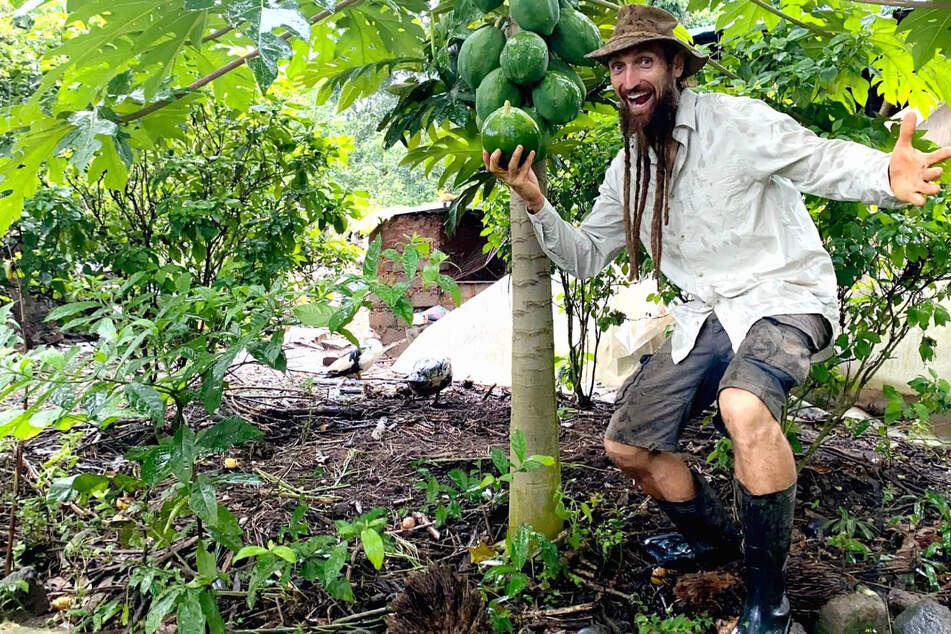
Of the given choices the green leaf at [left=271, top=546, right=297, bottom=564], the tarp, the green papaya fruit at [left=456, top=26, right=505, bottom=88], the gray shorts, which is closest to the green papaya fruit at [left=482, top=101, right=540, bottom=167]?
the green papaya fruit at [left=456, top=26, right=505, bottom=88]

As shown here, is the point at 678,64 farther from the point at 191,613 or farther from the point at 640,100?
the point at 191,613

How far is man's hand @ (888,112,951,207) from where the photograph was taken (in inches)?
71.5

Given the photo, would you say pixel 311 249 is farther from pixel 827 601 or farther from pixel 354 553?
pixel 827 601

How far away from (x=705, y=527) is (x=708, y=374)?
55cm

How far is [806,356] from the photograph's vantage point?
6.87 ft

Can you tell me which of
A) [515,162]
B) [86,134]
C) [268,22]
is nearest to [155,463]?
[86,134]

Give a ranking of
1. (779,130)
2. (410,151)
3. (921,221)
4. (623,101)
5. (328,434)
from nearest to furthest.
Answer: (779,130) → (623,101) → (921,221) → (410,151) → (328,434)

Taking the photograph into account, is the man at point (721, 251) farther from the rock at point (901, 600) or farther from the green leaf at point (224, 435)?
the green leaf at point (224, 435)

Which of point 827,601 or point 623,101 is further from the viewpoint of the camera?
point 623,101

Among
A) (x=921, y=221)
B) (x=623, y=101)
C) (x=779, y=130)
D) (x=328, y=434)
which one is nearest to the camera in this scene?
(x=779, y=130)

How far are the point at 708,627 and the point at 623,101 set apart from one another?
1739mm

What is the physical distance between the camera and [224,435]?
1.93 m

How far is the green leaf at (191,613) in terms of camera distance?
5.85 ft

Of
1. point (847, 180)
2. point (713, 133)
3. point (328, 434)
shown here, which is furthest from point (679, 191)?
point (328, 434)
